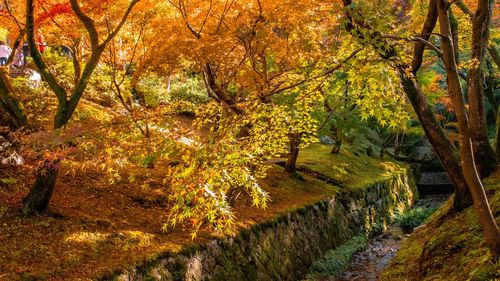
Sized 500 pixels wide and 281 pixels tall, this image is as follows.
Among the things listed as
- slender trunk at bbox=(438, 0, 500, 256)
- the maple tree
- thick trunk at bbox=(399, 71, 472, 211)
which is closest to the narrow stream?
the maple tree

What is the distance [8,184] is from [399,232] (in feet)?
49.8

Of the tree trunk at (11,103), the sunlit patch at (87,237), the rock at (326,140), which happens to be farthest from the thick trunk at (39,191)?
the rock at (326,140)

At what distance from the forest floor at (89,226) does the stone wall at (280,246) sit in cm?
28

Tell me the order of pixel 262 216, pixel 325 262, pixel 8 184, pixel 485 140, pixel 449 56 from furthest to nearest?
pixel 325 262, pixel 262 216, pixel 485 140, pixel 8 184, pixel 449 56

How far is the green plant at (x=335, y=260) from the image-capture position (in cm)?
1193

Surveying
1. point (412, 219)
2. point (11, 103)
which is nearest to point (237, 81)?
point (11, 103)

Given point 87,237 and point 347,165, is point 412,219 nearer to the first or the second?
point 347,165

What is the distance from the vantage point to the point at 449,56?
5344 mm

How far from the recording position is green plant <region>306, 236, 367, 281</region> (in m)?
11.9

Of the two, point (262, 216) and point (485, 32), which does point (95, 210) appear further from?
point (485, 32)

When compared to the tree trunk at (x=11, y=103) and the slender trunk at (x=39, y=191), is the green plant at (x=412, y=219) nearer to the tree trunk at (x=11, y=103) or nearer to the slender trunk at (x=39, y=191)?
the slender trunk at (x=39, y=191)

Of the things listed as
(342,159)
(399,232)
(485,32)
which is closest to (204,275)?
(485,32)

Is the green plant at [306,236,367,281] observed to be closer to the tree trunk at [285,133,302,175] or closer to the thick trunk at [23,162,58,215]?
the tree trunk at [285,133,302,175]

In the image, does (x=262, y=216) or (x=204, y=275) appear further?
(x=262, y=216)
